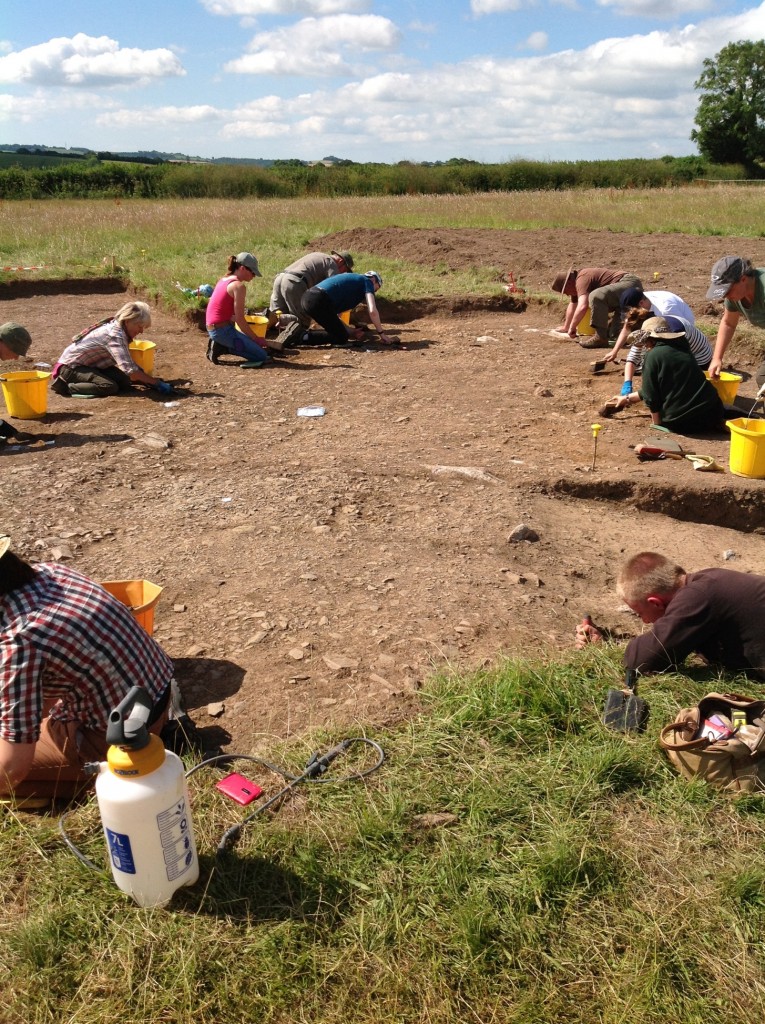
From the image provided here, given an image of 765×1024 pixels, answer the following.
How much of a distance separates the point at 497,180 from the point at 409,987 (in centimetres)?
3852

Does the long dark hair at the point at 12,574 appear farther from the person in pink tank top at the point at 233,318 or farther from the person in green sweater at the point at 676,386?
the person in pink tank top at the point at 233,318

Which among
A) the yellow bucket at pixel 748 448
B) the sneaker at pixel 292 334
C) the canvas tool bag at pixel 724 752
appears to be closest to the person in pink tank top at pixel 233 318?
the sneaker at pixel 292 334

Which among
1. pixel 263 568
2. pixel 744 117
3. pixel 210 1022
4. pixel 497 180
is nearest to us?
pixel 210 1022

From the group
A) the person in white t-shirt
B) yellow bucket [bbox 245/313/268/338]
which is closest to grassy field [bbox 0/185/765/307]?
yellow bucket [bbox 245/313/268/338]

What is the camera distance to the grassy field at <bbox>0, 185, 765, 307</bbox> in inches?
507

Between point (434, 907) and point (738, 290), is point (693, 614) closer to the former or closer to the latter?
point (434, 907)

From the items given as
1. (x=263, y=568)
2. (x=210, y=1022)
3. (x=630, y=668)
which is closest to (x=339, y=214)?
(x=263, y=568)

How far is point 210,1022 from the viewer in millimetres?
2031

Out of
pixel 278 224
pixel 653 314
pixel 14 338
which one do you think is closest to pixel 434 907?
pixel 14 338

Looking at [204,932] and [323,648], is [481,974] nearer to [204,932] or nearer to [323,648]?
[204,932]

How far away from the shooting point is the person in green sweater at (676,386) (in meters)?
6.48

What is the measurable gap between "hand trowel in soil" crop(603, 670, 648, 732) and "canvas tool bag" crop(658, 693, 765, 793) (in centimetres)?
19

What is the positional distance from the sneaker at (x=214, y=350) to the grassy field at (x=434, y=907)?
6857 millimetres

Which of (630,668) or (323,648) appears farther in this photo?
(323,648)
